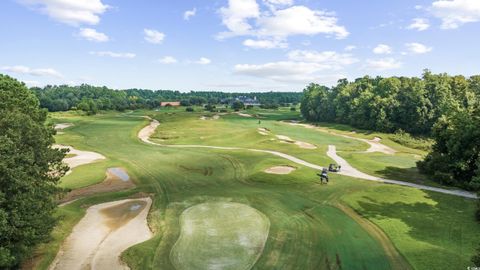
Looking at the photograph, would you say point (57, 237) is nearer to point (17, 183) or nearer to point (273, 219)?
point (17, 183)

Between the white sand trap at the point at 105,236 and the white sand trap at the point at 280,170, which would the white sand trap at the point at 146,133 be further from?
the white sand trap at the point at 105,236

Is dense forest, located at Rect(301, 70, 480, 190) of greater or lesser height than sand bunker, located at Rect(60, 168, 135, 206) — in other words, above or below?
above

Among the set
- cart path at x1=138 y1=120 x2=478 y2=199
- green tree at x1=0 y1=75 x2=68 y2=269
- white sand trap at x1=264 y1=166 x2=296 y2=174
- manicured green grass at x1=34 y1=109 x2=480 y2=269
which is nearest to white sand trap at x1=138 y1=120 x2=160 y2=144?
cart path at x1=138 y1=120 x2=478 y2=199

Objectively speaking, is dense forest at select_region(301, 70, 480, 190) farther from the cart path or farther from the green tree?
the green tree

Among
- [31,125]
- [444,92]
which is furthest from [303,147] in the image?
[444,92]

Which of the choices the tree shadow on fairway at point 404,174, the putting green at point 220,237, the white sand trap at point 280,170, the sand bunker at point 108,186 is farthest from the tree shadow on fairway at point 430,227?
the sand bunker at point 108,186

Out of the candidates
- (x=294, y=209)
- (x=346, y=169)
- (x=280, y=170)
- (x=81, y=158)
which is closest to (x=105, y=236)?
(x=294, y=209)
